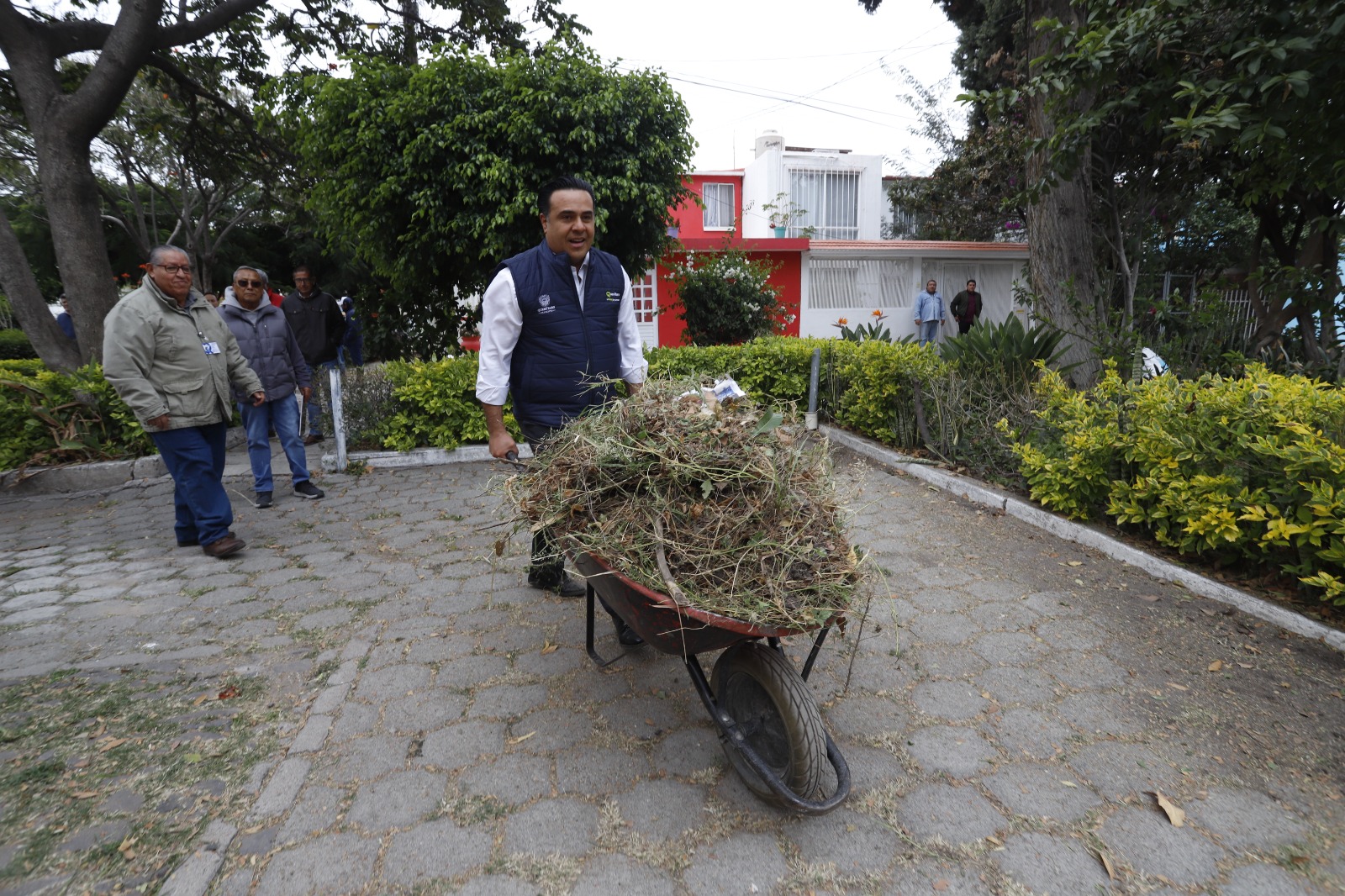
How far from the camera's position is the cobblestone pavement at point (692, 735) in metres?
2.13

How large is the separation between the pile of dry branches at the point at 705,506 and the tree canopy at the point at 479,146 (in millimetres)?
5054

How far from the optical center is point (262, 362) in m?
5.82

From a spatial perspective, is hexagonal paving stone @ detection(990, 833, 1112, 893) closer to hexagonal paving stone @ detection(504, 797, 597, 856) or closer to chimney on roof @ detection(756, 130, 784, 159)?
hexagonal paving stone @ detection(504, 797, 597, 856)

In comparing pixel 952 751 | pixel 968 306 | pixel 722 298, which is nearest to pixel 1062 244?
pixel 722 298

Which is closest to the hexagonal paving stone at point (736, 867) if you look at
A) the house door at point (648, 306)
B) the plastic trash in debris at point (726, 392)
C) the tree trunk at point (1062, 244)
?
the plastic trash in debris at point (726, 392)

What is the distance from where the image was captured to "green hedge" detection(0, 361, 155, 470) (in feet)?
21.4

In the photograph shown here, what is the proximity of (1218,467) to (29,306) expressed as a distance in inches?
411

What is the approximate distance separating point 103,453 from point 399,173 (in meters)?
3.89

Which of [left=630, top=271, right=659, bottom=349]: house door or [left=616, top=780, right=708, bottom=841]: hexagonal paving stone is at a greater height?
[left=630, top=271, right=659, bottom=349]: house door

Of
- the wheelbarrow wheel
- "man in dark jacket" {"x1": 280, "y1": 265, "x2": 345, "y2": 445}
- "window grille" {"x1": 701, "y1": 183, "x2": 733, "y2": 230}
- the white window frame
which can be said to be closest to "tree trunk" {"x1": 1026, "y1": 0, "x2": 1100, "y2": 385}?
the wheelbarrow wheel

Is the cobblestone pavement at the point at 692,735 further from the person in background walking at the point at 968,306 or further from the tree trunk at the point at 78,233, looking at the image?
the person in background walking at the point at 968,306

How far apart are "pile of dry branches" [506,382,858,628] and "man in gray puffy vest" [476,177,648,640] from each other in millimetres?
840

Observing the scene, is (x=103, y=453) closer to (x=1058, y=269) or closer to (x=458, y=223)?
(x=458, y=223)

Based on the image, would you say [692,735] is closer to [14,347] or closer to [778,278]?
[778,278]
